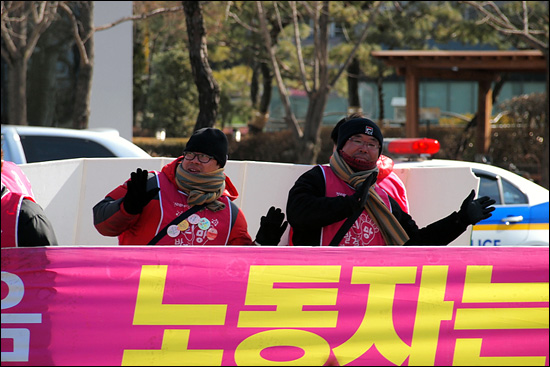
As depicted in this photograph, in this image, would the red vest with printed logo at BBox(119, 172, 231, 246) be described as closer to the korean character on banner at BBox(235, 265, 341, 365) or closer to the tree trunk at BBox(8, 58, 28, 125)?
the korean character on banner at BBox(235, 265, 341, 365)

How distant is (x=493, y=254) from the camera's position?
313cm

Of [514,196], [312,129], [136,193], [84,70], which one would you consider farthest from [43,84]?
[136,193]

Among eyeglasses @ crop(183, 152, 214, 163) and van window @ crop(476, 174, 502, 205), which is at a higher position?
eyeglasses @ crop(183, 152, 214, 163)

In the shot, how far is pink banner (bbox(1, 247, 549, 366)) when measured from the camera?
116 inches

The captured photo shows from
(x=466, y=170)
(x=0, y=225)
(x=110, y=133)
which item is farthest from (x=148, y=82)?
(x=0, y=225)

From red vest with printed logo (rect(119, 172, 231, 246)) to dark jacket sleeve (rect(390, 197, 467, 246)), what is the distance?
3.04 feet

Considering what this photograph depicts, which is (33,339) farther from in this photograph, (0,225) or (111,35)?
(111,35)

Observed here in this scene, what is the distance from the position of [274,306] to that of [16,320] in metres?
0.95

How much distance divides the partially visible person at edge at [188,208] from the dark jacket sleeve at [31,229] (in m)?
0.64

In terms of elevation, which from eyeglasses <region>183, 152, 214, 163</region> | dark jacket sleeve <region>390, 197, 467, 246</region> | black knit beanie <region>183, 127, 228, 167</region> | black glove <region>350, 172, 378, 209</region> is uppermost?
black knit beanie <region>183, 127, 228, 167</region>

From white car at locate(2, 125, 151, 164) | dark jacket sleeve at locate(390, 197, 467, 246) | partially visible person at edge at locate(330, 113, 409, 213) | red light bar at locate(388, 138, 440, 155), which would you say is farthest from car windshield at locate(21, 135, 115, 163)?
dark jacket sleeve at locate(390, 197, 467, 246)

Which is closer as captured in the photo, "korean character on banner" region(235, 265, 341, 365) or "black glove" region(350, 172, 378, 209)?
"korean character on banner" region(235, 265, 341, 365)

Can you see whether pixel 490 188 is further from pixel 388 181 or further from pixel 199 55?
pixel 199 55

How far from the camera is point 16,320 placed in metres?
2.93
